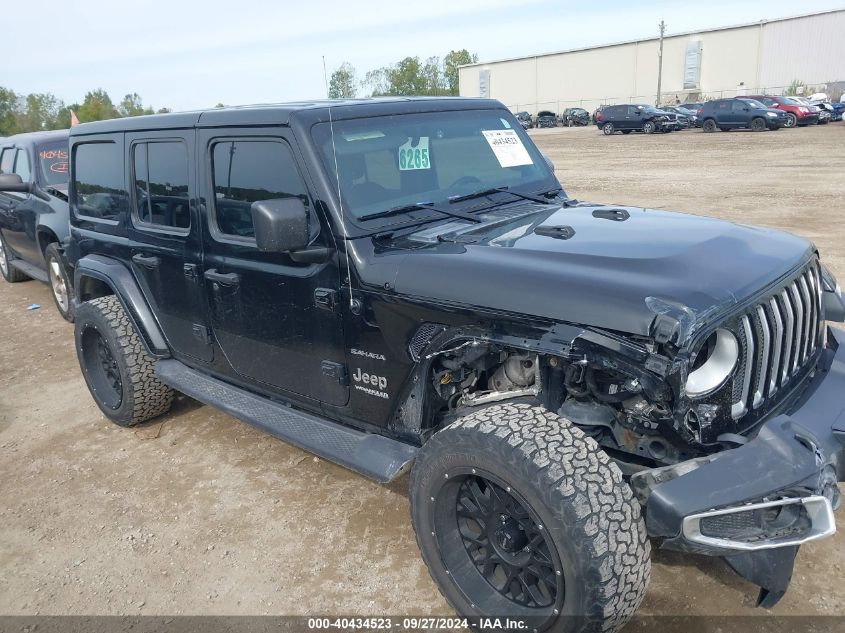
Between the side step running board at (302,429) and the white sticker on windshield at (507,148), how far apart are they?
1724 millimetres

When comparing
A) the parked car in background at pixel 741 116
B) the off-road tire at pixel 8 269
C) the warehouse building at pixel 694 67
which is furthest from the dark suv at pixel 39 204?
the warehouse building at pixel 694 67

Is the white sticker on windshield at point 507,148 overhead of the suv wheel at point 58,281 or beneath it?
overhead

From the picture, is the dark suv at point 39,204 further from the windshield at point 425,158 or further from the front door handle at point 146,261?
the windshield at point 425,158

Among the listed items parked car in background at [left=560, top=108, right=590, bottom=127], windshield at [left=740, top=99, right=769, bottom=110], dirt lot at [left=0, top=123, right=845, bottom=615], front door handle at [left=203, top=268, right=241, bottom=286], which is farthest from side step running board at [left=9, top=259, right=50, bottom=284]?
parked car in background at [left=560, top=108, right=590, bottom=127]

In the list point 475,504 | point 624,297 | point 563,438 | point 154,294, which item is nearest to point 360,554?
point 475,504

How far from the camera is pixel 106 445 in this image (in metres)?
4.71

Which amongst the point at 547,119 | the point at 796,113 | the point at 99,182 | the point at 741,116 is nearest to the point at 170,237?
the point at 99,182

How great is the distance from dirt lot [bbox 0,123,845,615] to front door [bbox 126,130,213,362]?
0.75m

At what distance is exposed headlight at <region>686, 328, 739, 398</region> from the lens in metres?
2.51

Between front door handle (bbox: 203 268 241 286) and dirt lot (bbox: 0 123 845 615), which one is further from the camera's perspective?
front door handle (bbox: 203 268 241 286)

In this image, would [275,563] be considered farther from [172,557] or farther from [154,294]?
[154,294]

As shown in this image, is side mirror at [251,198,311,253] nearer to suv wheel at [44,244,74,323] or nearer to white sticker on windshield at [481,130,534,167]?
white sticker on windshield at [481,130,534,167]

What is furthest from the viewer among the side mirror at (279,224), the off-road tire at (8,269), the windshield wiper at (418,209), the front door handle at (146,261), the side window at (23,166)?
the off-road tire at (8,269)

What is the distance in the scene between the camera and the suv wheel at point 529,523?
2344 mm
